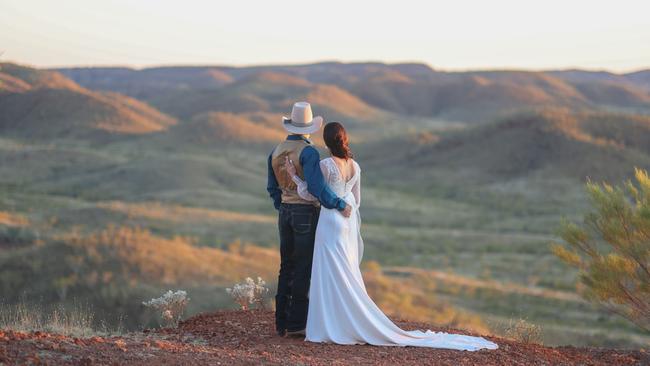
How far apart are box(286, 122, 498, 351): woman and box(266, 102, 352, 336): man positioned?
0.36ft

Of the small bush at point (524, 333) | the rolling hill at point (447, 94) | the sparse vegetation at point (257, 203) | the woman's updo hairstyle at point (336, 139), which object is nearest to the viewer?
the woman's updo hairstyle at point (336, 139)

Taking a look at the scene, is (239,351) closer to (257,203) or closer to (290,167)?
(290,167)

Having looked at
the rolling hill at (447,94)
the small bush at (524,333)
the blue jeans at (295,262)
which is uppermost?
the rolling hill at (447,94)

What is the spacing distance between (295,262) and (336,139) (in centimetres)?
125

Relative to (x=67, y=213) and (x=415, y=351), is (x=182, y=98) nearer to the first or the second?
(x=67, y=213)

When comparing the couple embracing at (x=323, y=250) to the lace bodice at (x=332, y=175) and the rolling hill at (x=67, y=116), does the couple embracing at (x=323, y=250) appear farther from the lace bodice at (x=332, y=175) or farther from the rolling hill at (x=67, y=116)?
the rolling hill at (x=67, y=116)

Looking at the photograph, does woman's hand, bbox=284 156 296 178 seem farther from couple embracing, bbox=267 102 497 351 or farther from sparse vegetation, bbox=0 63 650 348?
sparse vegetation, bbox=0 63 650 348

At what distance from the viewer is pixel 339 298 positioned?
27.1 ft

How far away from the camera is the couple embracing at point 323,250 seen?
8242 mm

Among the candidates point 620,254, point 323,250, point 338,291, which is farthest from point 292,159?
point 620,254

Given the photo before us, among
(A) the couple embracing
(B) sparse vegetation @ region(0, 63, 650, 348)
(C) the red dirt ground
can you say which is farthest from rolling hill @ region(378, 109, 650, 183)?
(A) the couple embracing

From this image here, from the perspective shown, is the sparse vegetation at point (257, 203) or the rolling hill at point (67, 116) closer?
the sparse vegetation at point (257, 203)

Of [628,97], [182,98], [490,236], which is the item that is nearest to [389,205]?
[490,236]

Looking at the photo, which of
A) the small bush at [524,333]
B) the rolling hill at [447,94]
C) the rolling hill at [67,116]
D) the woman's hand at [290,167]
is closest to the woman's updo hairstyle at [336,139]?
the woman's hand at [290,167]
